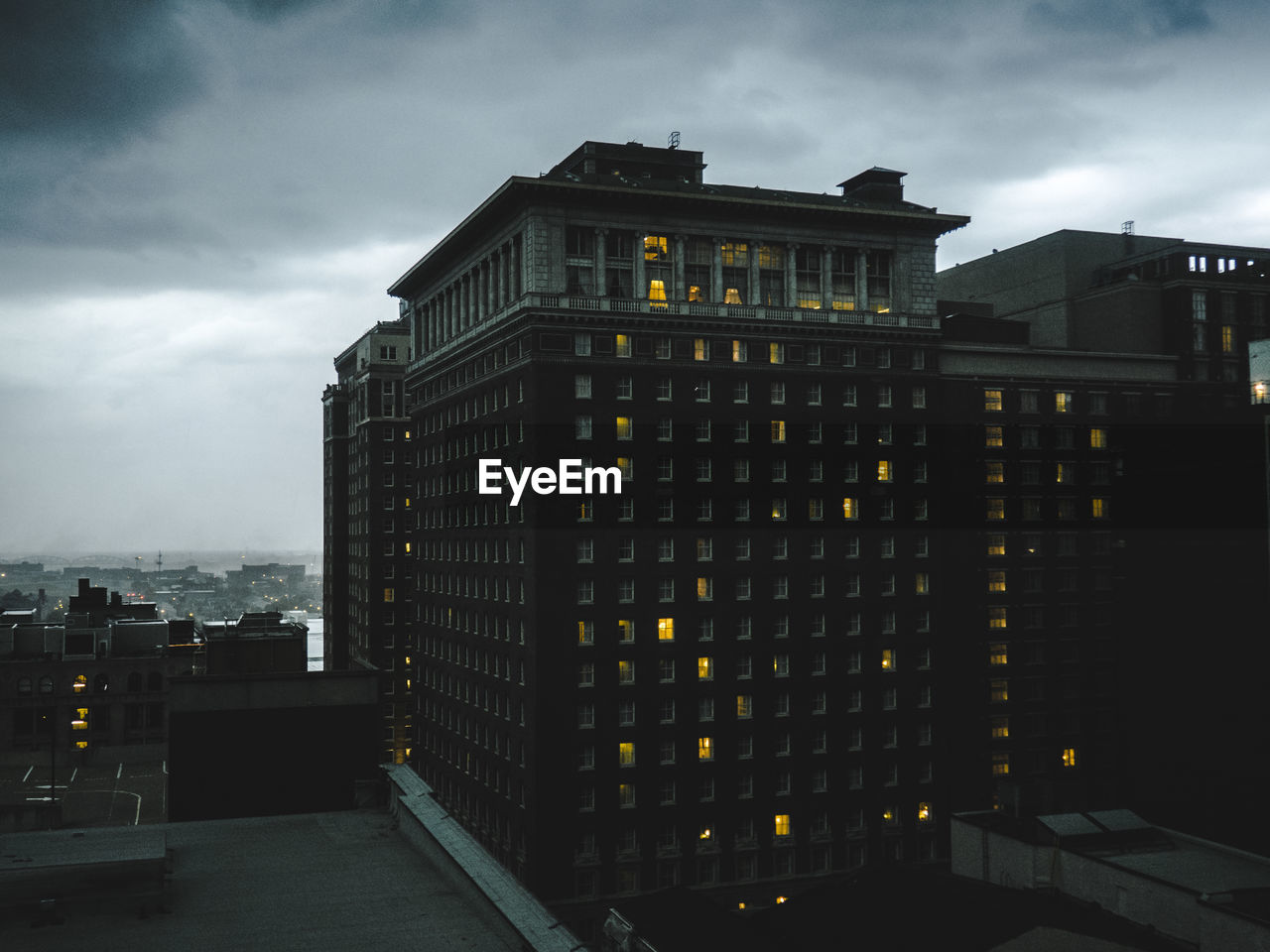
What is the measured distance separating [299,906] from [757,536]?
58.2 metres

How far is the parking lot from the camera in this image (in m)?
94.3

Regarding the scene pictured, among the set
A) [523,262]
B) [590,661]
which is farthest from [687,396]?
[590,661]

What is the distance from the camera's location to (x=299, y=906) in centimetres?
3678

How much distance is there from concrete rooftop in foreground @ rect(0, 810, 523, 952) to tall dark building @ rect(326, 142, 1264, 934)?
132 ft

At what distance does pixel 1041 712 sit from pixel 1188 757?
40.4ft

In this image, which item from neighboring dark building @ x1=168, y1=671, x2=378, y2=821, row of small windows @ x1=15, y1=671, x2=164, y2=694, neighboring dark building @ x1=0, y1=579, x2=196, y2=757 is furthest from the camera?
row of small windows @ x1=15, y1=671, x2=164, y2=694

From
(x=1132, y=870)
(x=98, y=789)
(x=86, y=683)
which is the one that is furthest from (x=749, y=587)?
(x=86, y=683)

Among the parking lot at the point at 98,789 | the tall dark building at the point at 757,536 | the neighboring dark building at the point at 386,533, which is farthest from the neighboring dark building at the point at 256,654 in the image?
the neighboring dark building at the point at 386,533

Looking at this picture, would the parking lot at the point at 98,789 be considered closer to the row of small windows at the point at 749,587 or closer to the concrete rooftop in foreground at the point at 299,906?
the row of small windows at the point at 749,587

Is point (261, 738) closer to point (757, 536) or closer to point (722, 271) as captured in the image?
point (757, 536)

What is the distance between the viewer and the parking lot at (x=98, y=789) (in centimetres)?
9431

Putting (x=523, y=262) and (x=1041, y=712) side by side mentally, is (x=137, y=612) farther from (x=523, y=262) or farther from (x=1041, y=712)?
(x=1041, y=712)

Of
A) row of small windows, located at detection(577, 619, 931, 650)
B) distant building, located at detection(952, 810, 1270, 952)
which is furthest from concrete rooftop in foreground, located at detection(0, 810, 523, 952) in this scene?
distant building, located at detection(952, 810, 1270, 952)

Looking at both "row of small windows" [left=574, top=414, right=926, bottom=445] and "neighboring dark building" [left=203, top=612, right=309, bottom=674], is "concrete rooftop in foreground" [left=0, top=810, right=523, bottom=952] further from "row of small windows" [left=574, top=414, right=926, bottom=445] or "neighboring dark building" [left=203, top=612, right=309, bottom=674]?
"row of small windows" [left=574, top=414, right=926, bottom=445]
